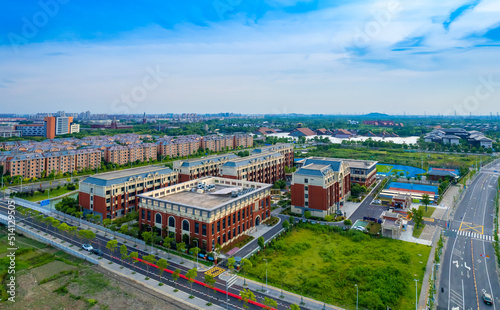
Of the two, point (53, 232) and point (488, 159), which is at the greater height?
point (488, 159)

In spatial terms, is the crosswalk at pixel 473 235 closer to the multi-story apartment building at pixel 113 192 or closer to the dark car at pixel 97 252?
the dark car at pixel 97 252

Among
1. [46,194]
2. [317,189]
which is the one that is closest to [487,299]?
[317,189]

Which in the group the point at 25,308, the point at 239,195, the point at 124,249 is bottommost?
the point at 25,308

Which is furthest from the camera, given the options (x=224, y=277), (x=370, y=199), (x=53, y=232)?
(x=370, y=199)

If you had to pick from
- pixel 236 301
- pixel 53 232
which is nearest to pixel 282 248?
pixel 236 301

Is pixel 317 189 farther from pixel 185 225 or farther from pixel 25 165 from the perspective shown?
pixel 25 165

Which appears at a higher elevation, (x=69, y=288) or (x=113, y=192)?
(x=113, y=192)

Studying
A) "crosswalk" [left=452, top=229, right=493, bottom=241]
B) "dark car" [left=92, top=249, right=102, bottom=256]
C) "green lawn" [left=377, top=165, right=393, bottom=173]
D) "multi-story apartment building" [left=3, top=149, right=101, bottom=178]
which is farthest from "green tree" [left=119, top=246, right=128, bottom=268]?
"green lawn" [left=377, top=165, right=393, bottom=173]

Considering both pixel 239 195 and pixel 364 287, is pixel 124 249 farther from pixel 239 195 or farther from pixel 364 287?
pixel 364 287
